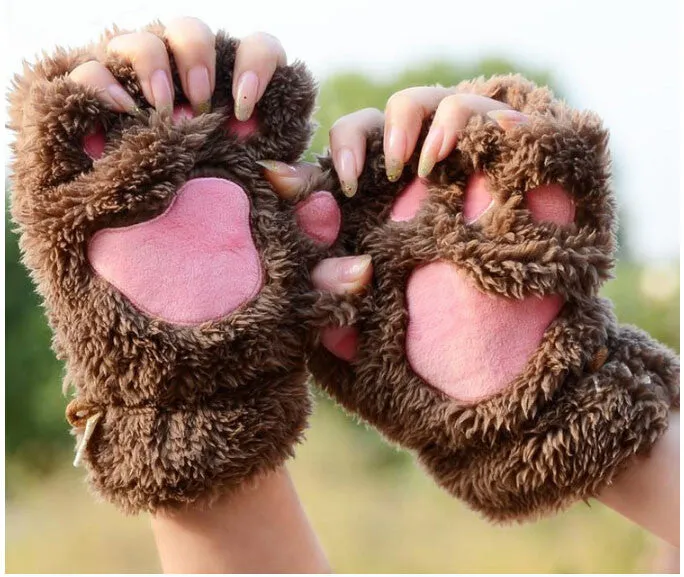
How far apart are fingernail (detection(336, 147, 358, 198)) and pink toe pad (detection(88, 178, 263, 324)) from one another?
6 centimetres

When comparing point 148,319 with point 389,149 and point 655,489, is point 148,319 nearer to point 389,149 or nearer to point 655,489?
point 389,149

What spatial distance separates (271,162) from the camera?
40cm

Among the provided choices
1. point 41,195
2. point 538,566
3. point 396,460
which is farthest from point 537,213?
point 396,460

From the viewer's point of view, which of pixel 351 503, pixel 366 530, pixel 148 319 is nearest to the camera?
pixel 148 319

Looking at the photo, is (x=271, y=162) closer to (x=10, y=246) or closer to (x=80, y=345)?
(x=80, y=345)

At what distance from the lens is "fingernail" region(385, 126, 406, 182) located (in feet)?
1.32

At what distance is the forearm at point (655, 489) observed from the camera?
40 cm

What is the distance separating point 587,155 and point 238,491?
0.25 meters

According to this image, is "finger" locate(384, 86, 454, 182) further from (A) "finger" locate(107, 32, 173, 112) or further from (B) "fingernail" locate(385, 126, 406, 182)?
(A) "finger" locate(107, 32, 173, 112)

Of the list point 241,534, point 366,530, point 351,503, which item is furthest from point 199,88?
point 351,503

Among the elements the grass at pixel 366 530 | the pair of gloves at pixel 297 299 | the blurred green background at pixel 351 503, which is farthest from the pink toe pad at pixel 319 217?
the grass at pixel 366 530

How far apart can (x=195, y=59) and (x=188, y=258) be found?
4.0 inches

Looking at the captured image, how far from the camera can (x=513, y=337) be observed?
1.27 feet

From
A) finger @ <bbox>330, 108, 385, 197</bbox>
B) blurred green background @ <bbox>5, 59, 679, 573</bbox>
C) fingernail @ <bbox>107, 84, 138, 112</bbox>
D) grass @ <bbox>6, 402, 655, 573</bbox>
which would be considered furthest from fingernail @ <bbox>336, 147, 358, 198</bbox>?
grass @ <bbox>6, 402, 655, 573</bbox>
